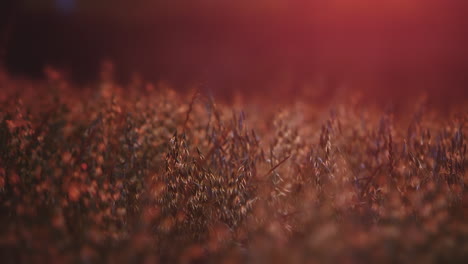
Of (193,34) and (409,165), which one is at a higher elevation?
(193,34)

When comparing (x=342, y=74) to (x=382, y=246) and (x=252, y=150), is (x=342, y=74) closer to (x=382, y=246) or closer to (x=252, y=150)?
(x=252, y=150)

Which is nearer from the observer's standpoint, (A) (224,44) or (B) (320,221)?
(B) (320,221)

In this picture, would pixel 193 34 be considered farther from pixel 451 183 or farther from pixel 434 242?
pixel 434 242

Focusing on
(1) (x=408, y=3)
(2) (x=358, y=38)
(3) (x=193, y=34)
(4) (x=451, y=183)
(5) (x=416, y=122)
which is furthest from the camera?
(3) (x=193, y=34)

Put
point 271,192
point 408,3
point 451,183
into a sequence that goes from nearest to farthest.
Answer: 1. point 271,192
2. point 451,183
3. point 408,3

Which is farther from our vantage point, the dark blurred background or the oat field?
the dark blurred background

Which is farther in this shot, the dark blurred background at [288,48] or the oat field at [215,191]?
the dark blurred background at [288,48]

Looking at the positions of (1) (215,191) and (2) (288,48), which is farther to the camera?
(2) (288,48)

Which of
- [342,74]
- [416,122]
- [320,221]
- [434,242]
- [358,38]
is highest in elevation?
[358,38]

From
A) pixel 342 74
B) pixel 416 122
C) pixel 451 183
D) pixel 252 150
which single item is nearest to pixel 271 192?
pixel 252 150
